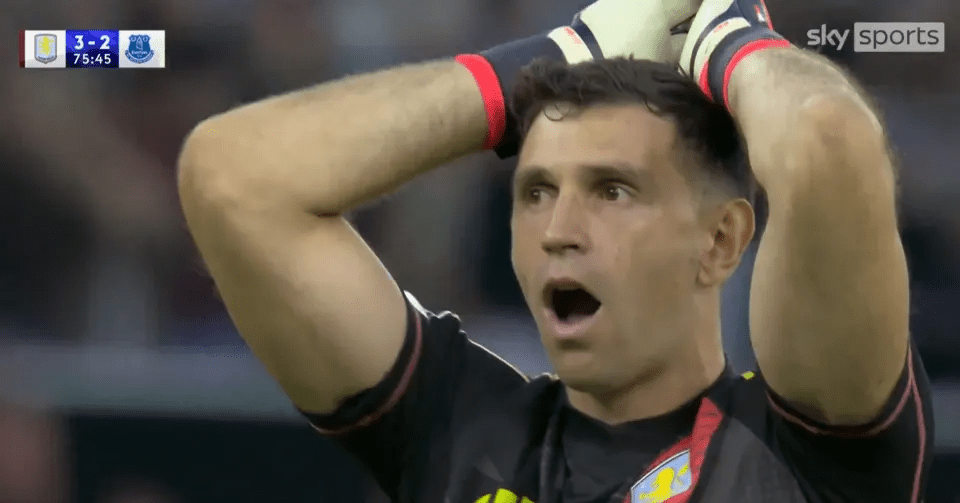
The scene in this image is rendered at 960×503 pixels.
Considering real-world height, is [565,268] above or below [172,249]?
above

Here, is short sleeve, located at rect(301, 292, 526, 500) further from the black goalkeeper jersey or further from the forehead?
the forehead

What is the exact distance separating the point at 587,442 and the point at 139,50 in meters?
0.88

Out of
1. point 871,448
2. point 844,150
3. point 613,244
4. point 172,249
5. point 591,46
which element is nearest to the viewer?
point 844,150

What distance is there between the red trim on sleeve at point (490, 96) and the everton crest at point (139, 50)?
0.63m

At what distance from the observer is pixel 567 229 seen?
1101 millimetres

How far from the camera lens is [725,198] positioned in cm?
116

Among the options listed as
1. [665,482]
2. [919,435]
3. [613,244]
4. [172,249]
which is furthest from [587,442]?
[172,249]

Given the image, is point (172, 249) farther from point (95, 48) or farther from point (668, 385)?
point (668, 385)

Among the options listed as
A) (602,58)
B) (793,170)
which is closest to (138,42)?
(602,58)

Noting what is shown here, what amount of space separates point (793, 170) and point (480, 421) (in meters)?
0.45

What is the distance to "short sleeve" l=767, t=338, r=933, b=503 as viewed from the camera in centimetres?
100

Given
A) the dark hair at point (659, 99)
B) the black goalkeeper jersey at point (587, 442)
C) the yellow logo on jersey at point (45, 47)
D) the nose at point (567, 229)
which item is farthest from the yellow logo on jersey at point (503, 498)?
the yellow logo on jersey at point (45, 47)

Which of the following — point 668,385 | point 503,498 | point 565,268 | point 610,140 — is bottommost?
point 503,498

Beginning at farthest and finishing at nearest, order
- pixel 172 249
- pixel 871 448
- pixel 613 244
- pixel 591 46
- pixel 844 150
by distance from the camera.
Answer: pixel 172 249
pixel 591 46
pixel 613 244
pixel 871 448
pixel 844 150
